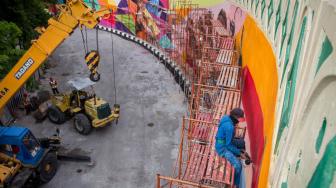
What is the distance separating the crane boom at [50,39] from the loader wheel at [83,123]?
109 inches

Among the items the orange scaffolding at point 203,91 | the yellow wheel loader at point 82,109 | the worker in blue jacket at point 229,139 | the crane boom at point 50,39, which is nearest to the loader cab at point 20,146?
the crane boom at point 50,39

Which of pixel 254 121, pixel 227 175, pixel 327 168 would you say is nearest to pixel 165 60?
pixel 254 121

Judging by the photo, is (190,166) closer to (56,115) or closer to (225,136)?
(225,136)

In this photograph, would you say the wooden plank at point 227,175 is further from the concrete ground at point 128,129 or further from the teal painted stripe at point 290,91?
the concrete ground at point 128,129

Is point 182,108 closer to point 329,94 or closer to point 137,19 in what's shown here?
point 137,19

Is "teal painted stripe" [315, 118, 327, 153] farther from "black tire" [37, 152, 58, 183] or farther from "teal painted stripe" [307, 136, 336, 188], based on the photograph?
"black tire" [37, 152, 58, 183]

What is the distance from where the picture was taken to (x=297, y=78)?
3496 millimetres

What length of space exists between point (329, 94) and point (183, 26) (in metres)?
16.1

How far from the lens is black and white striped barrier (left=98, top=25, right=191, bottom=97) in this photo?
16616 millimetres

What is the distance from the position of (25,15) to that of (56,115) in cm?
399

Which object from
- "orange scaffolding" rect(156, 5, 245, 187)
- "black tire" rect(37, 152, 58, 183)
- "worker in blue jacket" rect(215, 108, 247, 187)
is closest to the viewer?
"worker in blue jacket" rect(215, 108, 247, 187)

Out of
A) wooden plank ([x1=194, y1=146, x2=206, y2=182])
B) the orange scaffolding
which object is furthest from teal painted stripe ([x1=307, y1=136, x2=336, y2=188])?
wooden plank ([x1=194, y1=146, x2=206, y2=182])

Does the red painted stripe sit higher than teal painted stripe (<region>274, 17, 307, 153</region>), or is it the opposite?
teal painted stripe (<region>274, 17, 307, 153</region>)

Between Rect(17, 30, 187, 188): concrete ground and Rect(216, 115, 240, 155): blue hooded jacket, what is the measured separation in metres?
5.29
